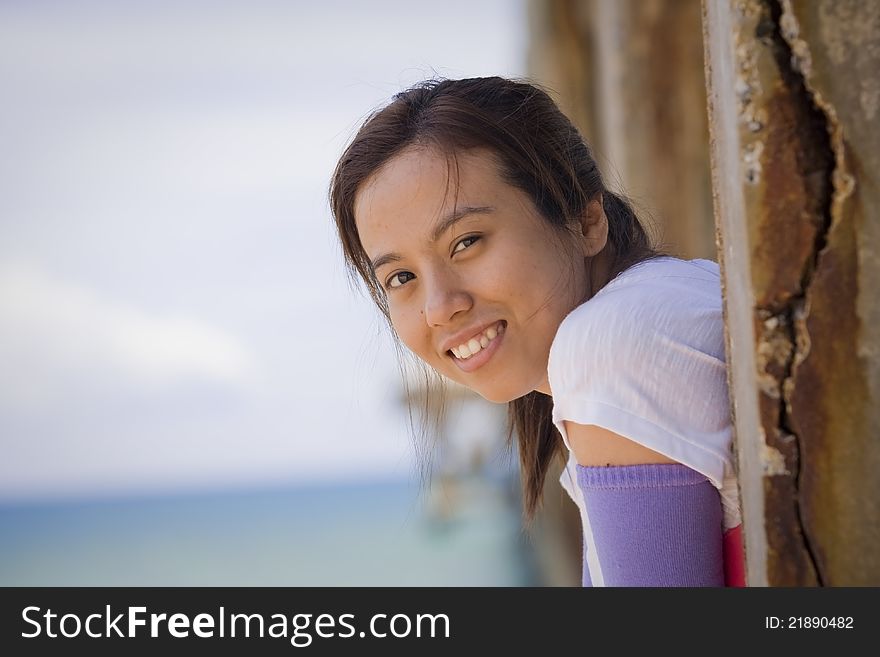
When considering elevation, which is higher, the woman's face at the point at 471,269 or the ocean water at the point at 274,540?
the ocean water at the point at 274,540

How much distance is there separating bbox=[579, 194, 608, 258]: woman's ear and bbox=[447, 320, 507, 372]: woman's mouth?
1.12 feet

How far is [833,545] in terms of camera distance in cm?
127

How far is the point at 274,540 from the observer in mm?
36375

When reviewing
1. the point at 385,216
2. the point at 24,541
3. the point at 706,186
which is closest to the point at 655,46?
the point at 706,186

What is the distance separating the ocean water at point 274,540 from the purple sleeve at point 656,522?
13448mm

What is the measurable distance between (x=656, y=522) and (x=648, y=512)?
0.02m

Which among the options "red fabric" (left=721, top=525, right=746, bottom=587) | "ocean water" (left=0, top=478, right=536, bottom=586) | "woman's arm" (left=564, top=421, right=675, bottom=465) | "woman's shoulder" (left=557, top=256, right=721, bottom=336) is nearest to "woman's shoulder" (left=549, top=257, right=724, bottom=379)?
"woman's shoulder" (left=557, top=256, right=721, bottom=336)

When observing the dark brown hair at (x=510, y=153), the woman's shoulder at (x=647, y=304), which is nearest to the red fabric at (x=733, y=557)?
the woman's shoulder at (x=647, y=304)

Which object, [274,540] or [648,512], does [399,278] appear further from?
[274,540]

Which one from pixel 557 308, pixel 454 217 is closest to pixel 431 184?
pixel 454 217

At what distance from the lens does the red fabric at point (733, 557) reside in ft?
5.73

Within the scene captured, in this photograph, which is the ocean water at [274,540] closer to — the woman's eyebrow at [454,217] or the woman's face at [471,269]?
the woman's face at [471,269]
